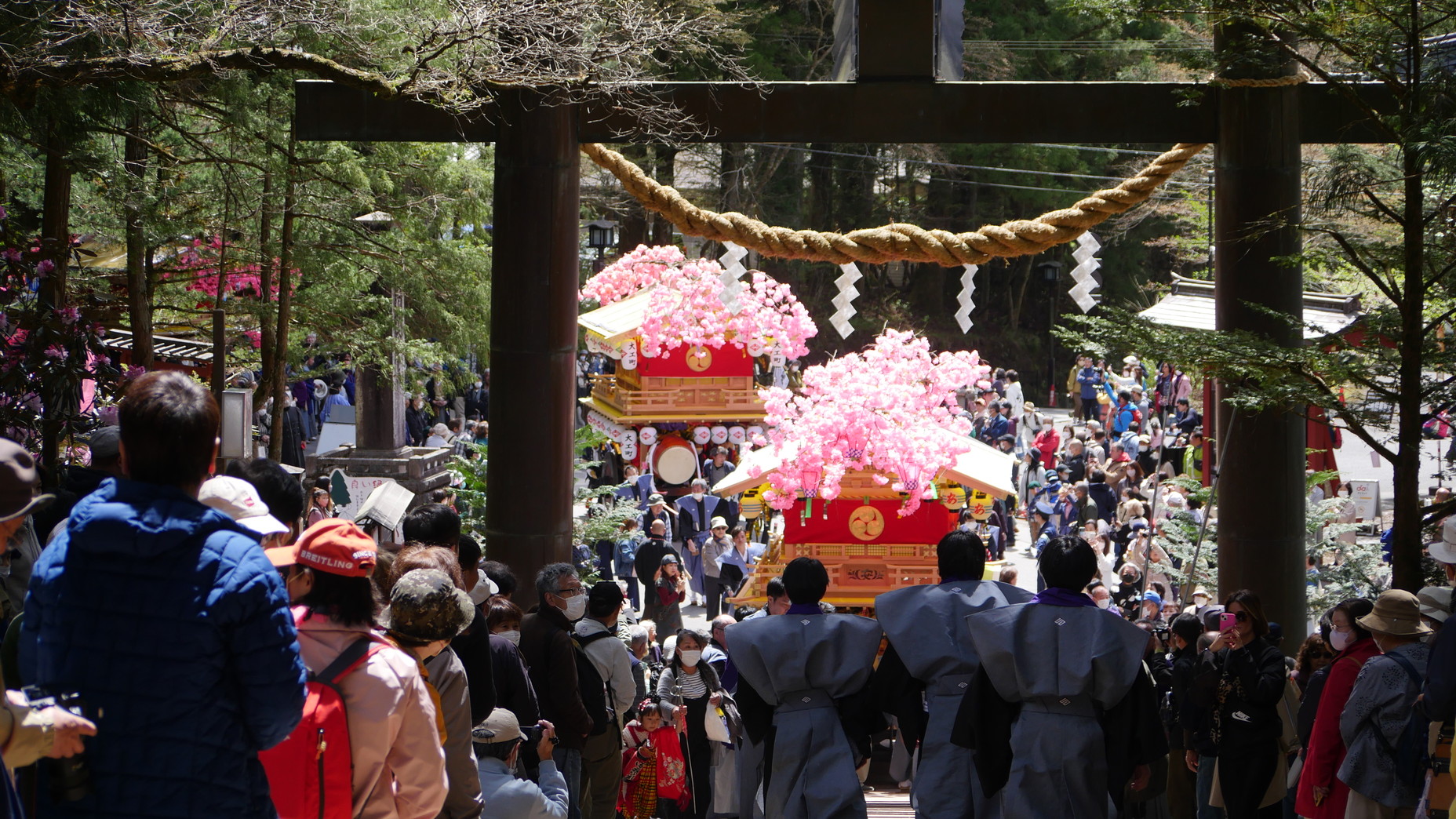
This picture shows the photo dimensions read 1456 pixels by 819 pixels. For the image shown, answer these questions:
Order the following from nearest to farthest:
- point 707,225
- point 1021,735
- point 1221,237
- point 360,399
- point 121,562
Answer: point 121,562
point 1021,735
point 1221,237
point 707,225
point 360,399

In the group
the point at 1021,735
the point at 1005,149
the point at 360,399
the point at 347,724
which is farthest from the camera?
the point at 1005,149

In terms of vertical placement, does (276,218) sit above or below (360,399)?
above

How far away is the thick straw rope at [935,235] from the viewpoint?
7531 millimetres

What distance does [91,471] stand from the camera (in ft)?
15.3

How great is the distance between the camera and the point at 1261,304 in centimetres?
706

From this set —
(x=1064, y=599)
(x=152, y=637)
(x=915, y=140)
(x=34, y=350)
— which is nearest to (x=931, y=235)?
(x=915, y=140)

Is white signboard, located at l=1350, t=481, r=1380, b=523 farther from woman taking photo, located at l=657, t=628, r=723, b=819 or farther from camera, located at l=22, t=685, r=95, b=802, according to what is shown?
camera, located at l=22, t=685, r=95, b=802

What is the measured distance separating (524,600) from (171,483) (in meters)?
4.63

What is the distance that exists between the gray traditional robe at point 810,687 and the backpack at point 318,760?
1.97 meters

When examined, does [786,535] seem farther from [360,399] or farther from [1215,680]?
[1215,680]

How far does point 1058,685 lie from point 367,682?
7.78 feet

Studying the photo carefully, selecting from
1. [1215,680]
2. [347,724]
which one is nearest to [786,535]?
[1215,680]

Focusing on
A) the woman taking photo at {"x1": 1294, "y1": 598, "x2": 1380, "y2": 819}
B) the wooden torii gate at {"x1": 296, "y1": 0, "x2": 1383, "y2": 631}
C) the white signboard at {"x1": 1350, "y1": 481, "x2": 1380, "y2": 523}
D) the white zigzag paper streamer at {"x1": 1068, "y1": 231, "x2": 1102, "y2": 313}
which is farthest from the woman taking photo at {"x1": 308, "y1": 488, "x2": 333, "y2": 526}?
the white signboard at {"x1": 1350, "y1": 481, "x2": 1380, "y2": 523}

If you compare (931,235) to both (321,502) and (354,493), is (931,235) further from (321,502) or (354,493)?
(321,502)
